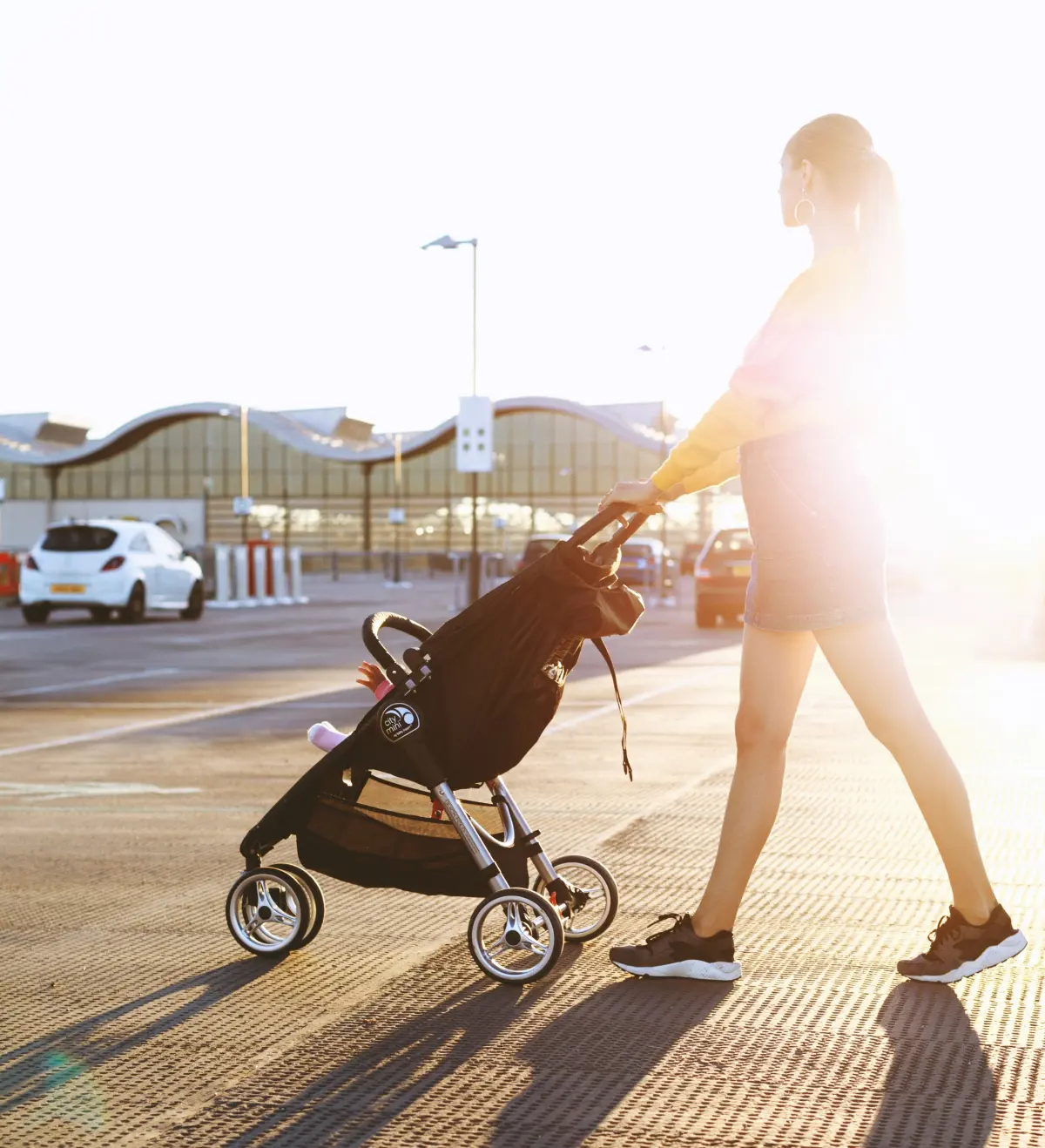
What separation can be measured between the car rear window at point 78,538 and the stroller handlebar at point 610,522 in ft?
75.2

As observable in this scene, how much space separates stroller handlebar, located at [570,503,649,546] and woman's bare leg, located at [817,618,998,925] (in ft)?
1.66

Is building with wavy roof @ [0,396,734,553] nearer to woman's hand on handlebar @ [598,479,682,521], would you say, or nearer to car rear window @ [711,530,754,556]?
car rear window @ [711,530,754,556]

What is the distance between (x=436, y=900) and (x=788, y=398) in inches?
78.3

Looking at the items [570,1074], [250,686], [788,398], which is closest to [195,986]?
[570,1074]

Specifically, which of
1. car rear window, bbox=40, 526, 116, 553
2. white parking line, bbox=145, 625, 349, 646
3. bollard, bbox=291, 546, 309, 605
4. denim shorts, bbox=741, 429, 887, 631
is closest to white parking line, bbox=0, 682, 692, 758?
denim shorts, bbox=741, 429, 887, 631

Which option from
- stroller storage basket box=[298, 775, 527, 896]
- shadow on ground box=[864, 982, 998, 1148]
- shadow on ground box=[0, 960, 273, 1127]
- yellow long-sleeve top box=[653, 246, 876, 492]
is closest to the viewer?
shadow on ground box=[864, 982, 998, 1148]

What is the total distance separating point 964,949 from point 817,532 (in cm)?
102

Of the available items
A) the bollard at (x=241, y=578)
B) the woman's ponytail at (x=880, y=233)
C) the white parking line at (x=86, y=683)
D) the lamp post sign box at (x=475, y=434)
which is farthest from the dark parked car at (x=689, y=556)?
the woman's ponytail at (x=880, y=233)

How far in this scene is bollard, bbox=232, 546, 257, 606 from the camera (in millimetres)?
34438

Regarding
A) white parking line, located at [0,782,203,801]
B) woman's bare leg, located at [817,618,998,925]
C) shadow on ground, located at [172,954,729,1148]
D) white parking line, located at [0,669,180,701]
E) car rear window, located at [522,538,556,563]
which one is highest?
car rear window, located at [522,538,556,563]

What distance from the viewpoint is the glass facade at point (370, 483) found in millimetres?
95500

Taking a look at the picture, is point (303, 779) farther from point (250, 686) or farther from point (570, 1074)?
point (250, 686)

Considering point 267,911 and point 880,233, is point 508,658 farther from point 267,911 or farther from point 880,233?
point 880,233

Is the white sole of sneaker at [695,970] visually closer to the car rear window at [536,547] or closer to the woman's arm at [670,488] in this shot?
the woman's arm at [670,488]
